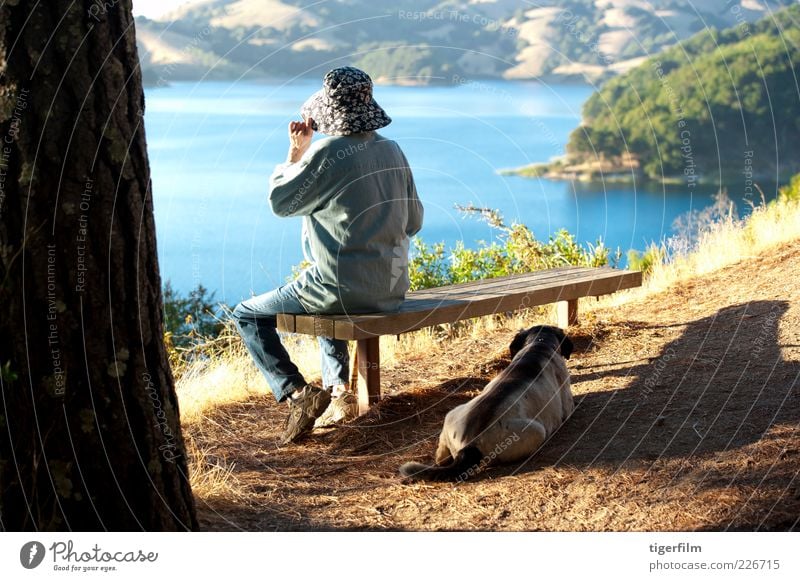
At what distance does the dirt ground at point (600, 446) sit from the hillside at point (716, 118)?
1264 cm

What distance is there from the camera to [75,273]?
349cm

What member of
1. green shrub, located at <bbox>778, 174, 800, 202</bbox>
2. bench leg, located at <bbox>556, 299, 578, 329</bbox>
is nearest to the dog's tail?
bench leg, located at <bbox>556, 299, 578, 329</bbox>

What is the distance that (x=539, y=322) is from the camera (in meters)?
7.88

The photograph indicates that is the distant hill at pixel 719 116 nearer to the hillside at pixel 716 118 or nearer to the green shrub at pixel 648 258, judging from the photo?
the hillside at pixel 716 118

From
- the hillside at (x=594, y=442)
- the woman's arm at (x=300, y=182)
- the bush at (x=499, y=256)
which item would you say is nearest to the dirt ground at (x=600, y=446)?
the hillside at (x=594, y=442)

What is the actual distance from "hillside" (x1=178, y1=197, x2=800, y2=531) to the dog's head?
0.90ft

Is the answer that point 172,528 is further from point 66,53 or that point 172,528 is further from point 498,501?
point 66,53

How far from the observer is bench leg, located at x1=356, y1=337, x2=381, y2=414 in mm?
5555

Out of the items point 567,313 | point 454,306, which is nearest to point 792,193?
point 567,313

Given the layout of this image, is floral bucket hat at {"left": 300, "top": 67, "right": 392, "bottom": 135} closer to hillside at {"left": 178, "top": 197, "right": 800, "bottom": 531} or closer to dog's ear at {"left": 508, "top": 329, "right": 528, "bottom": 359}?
dog's ear at {"left": 508, "top": 329, "right": 528, "bottom": 359}

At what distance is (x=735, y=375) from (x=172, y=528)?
326 cm

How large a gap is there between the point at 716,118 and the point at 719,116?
1.21 ft

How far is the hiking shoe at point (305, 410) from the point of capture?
17.6 feet

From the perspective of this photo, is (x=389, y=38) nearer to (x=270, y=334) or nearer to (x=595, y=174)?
(x=595, y=174)
